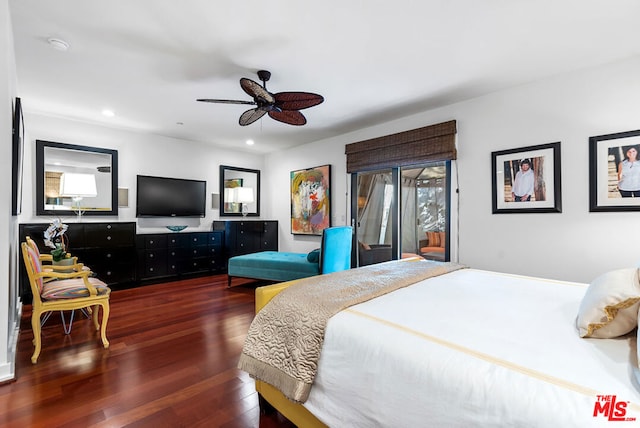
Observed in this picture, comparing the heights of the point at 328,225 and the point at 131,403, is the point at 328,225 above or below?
above

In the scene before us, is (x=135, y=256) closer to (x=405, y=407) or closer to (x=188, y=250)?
(x=188, y=250)

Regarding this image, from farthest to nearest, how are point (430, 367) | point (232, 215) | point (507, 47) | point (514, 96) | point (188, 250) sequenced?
point (232, 215) → point (188, 250) → point (514, 96) → point (507, 47) → point (430, 367)

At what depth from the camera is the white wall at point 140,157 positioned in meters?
4.05

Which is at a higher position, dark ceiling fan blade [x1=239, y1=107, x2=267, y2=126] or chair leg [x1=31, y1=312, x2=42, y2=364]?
dark ceiling fan blade [x1=239, y1=107, x2=267, y2=126]

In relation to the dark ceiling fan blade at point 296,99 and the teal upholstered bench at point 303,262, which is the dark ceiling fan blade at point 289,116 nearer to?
the dark ceiling fan blade at point 296,99

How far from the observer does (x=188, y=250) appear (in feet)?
16.8

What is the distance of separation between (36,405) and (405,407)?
212 cm

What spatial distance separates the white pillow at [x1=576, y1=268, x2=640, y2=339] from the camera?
1.04 metres

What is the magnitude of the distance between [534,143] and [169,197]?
17.3 ft

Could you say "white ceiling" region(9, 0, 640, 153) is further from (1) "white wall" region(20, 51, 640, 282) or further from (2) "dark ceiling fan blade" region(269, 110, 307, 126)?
(2) "dark ceiling fan blade" region(269, 110, 307, 126)

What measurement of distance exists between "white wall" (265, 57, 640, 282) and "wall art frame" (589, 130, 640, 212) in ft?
0.19

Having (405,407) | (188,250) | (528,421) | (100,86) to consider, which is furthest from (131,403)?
(188,250)

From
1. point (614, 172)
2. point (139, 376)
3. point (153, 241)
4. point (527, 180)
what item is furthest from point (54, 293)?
point (614, 172)

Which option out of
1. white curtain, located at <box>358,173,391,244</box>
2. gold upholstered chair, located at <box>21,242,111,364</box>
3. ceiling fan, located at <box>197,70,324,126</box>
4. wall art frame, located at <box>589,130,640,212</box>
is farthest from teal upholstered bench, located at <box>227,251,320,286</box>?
wall art frame, located at <box>589,130,640,212</box>
